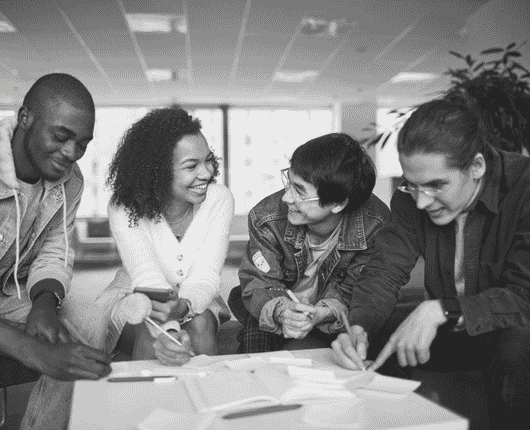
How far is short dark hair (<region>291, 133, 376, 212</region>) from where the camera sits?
2.12m

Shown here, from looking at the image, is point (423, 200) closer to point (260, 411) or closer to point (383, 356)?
point (383, 356)

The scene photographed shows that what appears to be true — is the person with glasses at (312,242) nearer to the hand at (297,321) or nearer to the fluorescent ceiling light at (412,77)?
the hand at (297,321)

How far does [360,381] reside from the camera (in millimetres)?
1257

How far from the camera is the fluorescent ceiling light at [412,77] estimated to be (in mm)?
9117

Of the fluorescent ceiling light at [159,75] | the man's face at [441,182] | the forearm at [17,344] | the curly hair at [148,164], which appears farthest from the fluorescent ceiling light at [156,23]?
the forearm at [17,344]

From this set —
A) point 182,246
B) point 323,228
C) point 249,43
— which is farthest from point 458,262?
point 249,43

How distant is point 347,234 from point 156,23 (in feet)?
16.3

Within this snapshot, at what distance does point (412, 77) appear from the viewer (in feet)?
30.7

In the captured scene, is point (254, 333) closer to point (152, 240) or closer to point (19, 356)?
point (152, 240)

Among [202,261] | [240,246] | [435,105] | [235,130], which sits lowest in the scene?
[240,246]

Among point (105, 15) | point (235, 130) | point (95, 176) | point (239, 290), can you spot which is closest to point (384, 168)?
point (235, 130)

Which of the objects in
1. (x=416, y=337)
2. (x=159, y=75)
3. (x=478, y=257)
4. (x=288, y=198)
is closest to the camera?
(x=416, y=337)

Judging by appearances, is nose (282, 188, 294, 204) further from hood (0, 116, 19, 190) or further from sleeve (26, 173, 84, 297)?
hood (0, 116, 19, 190)

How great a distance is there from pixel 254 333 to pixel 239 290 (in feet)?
1.10
